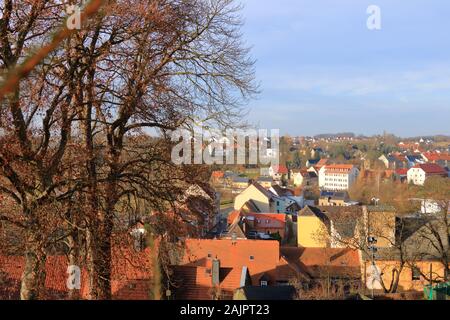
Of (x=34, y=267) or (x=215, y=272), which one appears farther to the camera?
(x=215, y=272)

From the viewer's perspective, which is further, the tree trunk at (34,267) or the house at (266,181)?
the house at (266,181)

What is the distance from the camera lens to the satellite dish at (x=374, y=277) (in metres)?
22.3

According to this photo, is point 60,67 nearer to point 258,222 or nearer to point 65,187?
point 65,187

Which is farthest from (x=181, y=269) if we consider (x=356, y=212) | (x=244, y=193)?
(x=244, y=193)

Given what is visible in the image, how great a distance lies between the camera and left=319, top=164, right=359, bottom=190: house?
276ft

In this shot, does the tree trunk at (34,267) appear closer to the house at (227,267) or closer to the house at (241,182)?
the house at (227,267)

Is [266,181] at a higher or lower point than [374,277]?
higher

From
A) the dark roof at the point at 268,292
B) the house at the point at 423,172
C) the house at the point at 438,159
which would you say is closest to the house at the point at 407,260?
the dark roof at the point at 268,292

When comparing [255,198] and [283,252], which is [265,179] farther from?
[283,252]

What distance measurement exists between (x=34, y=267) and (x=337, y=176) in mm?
82865

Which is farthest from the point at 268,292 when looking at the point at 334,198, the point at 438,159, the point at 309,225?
the point at 438,159

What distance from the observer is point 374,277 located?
874 inches

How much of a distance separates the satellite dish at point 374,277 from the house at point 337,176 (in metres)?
60.4

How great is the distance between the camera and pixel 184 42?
8.05 m
